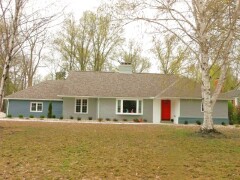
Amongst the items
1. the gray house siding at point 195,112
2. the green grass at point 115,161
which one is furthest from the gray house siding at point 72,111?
the green grass at point 115,161

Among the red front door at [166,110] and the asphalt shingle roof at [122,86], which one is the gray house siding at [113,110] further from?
the red front door at [166,110]

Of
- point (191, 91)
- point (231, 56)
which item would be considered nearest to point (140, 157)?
point (231, 56)

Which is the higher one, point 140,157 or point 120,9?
point 120,9

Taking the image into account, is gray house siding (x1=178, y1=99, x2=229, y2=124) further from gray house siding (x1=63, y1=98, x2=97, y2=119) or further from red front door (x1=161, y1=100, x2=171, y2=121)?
gray house siding (x1=63, y1=98, x2=97, y2=119)

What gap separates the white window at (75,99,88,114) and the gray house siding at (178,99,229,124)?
912 cm

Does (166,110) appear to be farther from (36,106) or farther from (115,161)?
(115,161)

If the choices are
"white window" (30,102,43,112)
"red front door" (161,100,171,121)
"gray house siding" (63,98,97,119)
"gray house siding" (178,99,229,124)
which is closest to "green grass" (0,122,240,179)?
"gray house siding" (178,99,229,124)

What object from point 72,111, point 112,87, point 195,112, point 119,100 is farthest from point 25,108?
point 195,112

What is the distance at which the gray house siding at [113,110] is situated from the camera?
2964cm

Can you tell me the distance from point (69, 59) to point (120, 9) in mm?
31166

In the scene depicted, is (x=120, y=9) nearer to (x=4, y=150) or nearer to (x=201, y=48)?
(x=201, y=48)

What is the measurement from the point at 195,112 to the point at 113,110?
7.70m

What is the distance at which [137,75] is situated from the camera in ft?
112

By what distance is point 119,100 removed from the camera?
30.2m
